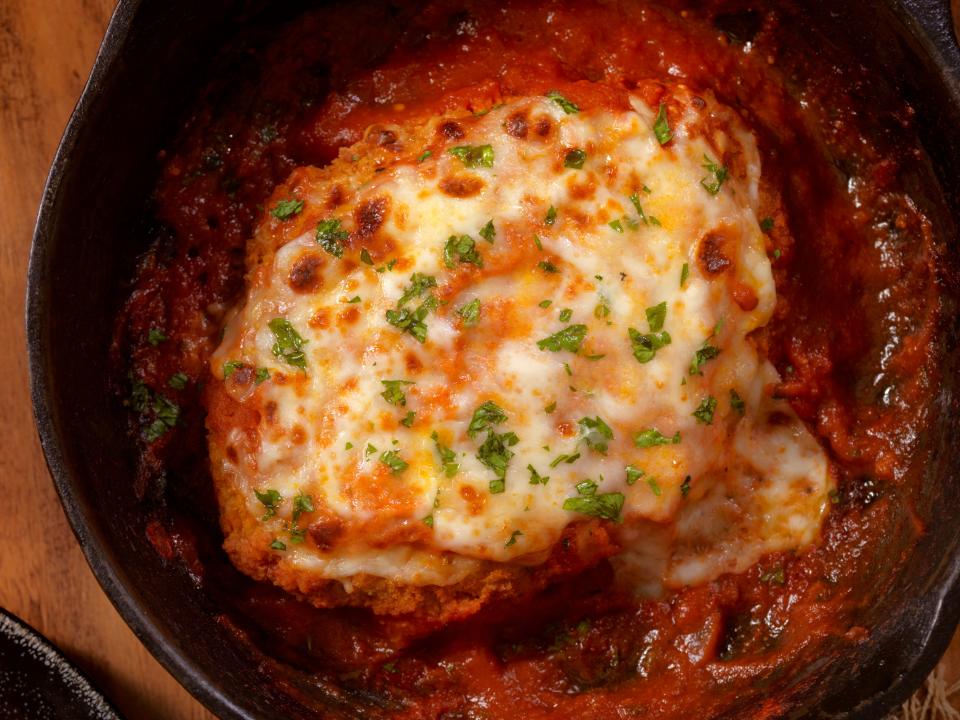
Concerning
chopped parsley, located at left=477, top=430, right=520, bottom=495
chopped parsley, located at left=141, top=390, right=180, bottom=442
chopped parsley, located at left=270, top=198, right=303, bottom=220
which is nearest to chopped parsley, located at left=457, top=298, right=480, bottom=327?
chopped parsley, located at left=477, top=430, right=520, bottom=495

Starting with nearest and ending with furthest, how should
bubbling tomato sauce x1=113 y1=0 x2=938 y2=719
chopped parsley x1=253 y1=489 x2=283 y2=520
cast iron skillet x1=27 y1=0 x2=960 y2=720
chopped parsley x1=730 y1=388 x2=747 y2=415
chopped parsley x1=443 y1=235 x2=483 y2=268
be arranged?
cast iron skillet x1=27 y1=0 x2=960 y2=720 < chopped parsley x1=443 y1=235 x2=483 y2=268 < chopped parsley x1=253 y1=489 x2=283 y2=520 < chopped parsley x1=730 y1=388 x2=747 y2=415 < bubbling tomato sauce x1=113 y1=0 x2=938 y2=719

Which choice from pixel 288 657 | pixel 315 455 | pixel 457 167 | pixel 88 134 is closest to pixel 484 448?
pixel 315 455

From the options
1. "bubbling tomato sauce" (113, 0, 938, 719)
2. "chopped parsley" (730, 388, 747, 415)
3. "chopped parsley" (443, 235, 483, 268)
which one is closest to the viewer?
"chopped parsley" (443, 235, 483, 268)

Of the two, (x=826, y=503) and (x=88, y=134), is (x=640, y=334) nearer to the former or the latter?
(x=826, y=503)

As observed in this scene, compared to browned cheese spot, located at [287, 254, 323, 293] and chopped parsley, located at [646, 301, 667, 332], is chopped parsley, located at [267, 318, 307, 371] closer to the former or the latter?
browned cheese spot, located at [287, 254, 323, 293]

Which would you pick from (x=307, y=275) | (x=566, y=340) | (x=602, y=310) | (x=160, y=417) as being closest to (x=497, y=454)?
(x=566, y=340)
